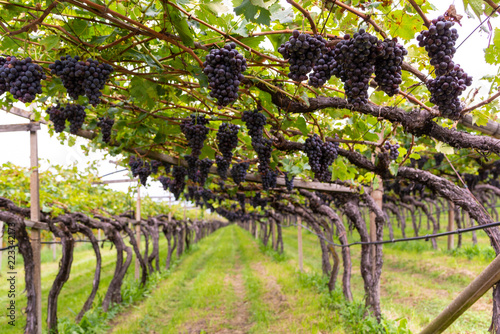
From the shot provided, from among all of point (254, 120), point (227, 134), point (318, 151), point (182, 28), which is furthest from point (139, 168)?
point (182, 28)

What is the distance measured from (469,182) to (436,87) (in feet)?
40.8

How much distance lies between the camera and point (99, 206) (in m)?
9.23

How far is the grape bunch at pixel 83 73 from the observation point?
2.09m

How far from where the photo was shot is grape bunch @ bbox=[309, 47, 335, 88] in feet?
6.01

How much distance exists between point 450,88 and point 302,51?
0.81 m

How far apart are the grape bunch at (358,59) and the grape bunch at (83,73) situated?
141 centimetres

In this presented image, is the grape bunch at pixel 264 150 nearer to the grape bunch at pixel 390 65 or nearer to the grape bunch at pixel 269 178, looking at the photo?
the grape bunch at pixel 269 178

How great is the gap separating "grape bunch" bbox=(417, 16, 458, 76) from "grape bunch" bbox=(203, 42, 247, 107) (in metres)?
0.91

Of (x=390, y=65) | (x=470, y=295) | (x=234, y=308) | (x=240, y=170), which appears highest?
(x=390, y=65)

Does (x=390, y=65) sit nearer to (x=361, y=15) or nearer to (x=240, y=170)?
(x=361, y=15)

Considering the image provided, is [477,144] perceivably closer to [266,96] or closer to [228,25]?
[266,96]

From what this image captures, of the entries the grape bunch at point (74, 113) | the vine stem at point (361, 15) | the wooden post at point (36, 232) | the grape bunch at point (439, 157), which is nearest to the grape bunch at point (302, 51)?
the vine stem at point (361, 15)

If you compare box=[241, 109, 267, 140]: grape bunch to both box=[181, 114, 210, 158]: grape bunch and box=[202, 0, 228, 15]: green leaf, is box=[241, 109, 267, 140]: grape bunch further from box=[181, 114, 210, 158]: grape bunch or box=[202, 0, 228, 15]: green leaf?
box=[202, 0, 228, 15]: green leaf

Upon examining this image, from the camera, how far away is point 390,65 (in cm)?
172
